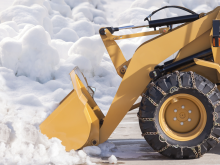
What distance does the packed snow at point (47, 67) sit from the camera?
9.57ft

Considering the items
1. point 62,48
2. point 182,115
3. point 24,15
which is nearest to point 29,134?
point 182,115

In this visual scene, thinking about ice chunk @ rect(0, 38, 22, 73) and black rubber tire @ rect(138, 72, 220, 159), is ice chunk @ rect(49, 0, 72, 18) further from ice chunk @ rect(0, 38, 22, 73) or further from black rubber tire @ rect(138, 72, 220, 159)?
black rubber tire @ rect(138, 72, 220, 159)

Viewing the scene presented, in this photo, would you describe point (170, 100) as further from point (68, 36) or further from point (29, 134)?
point (68, 36)

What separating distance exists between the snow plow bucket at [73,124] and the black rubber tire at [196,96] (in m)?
0.66

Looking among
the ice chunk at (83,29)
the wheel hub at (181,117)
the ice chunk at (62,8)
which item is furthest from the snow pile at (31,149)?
the ice chunk at (62,8)

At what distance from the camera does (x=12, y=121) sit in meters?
3.03

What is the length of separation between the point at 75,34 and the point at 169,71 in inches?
527

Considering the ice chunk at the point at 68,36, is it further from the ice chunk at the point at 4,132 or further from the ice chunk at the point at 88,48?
the ice chunk at the point at 4,132

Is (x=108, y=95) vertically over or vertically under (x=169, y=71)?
under

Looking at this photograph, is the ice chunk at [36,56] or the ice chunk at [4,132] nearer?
the ice chunk at [4,132]

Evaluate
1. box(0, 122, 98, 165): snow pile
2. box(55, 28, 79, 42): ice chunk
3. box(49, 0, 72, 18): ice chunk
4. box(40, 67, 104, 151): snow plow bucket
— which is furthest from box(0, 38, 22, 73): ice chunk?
box(49, 0, 72, 18): ice chunk

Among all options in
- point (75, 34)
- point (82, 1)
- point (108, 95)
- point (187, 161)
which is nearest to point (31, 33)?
point (108, 95)

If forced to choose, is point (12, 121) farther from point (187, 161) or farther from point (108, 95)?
point (108, 95)

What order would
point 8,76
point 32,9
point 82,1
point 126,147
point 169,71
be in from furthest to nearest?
1. point 82,1
2. point 32,9
3. point 8,76
4. point 126,147
5. point 169,71
